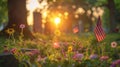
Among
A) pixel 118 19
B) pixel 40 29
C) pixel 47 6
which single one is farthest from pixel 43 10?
pixel 40 29

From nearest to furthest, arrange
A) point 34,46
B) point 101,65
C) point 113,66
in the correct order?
1. point 113,66
2. point 101,65
3. point 34,46

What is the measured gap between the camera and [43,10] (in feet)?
195

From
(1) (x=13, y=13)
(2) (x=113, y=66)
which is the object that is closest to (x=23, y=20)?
(1) (x=13, y=13)

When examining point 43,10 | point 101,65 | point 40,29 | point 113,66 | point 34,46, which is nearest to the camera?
point 113,66

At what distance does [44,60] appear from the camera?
885 cm

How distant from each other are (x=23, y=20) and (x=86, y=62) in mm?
14004

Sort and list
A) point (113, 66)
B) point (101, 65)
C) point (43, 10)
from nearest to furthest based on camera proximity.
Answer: point (113, 66) < point (101, 65) < point (43, 10)

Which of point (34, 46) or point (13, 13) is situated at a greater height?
point (13, 13)

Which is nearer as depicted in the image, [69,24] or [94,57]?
[94,57]

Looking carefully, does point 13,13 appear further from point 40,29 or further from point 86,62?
point 86,62

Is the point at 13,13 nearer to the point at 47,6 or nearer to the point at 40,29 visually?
the point at 40,29

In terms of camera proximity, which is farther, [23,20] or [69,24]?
[69,24]

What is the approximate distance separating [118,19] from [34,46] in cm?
4523

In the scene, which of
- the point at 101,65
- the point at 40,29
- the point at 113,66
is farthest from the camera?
the point at 40,29
